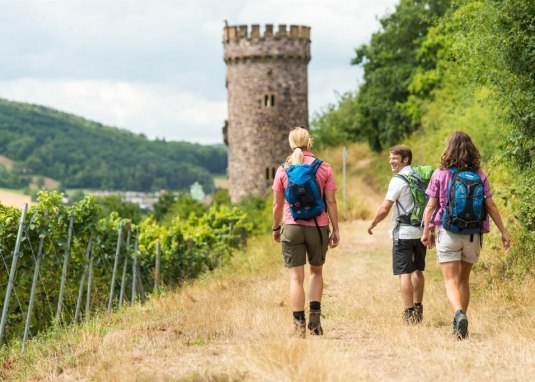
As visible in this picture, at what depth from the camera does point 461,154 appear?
8.90 m

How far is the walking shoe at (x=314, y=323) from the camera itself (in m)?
9.13

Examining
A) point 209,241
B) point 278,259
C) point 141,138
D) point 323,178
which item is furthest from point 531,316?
point 141,138

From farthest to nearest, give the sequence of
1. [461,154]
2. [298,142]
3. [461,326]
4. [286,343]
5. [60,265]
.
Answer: [60,265] → [298,142] → [461,154] → [461,326] → [286,343]

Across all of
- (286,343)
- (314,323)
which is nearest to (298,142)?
(314,323)

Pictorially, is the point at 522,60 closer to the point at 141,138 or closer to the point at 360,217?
the point at 360,217

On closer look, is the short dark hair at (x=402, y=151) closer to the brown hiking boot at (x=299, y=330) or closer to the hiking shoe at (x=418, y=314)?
the hiking shoe at (x=418, y=314)

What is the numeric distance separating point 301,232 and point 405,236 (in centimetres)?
137

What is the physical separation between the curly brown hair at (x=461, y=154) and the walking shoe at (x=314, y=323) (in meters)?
1.78

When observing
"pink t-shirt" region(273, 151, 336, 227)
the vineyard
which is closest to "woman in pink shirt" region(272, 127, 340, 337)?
"pink t-shirt" region(273, 151, 336, 227)

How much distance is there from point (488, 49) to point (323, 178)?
515 cm

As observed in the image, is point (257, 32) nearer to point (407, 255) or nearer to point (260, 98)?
point (260, 98)

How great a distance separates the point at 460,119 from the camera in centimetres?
3072

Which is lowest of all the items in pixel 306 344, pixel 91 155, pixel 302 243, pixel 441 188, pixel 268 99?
pixel 306 344

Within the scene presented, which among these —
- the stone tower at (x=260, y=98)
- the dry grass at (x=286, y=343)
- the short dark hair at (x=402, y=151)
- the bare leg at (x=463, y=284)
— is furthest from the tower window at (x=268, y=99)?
the bare leg at (x=463, y=284)
